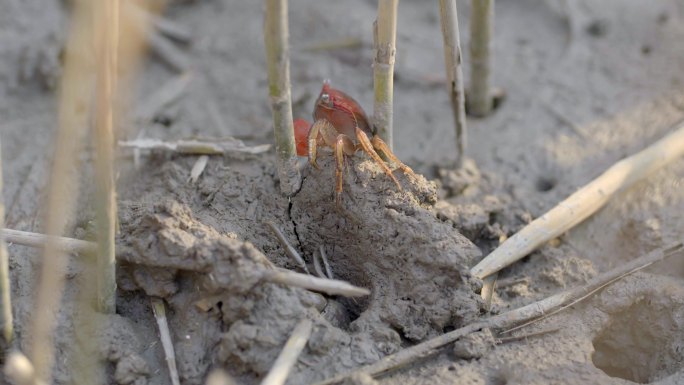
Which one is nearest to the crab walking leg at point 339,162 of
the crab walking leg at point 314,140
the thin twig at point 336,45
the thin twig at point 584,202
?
the crab walking leg at point 314,140

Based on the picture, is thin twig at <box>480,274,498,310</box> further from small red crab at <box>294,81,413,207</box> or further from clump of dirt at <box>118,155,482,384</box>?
small red crab at <box>294,81,413,207</box>

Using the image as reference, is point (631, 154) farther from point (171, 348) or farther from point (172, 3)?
point (172, 3)

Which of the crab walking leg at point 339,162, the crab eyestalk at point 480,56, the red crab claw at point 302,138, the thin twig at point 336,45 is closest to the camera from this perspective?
the crab walking leg at point 339,162

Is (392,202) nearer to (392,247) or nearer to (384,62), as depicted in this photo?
(392,247)

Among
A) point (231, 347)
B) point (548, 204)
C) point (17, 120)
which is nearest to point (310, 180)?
point (231, 347)

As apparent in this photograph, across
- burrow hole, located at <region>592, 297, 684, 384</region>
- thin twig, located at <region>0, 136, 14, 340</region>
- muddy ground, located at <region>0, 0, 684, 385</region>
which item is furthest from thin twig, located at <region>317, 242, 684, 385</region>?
thin twig, located at <region>0, 136, 14, 340</region>

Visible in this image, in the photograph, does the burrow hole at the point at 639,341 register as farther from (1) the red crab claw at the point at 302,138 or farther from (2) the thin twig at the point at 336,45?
(2) the thin twig at the point at 336,45
